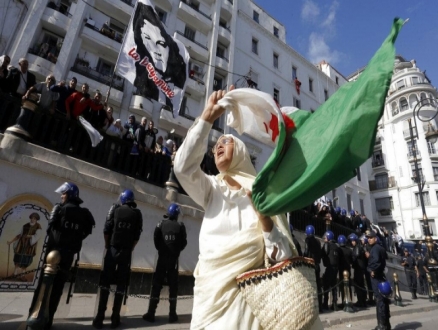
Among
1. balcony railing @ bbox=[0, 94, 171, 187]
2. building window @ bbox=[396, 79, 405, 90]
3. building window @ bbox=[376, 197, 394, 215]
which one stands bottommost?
balcony railing @ bbox=[0, 94, 171, 187]

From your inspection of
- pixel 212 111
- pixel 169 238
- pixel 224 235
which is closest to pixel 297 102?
pixel 169 238

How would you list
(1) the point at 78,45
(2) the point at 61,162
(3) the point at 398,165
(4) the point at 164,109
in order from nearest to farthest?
(2) the point at 61,162, (1) the point at 78,45, (4) the point at 164,109, (3) the point at 398,165

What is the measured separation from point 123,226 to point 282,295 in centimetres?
422

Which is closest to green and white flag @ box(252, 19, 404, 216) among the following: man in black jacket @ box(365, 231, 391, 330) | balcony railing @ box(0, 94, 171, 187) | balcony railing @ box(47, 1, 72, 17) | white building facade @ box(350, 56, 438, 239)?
man in black jacket @ box(365, 231, 391, 330)

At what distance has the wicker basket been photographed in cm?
140

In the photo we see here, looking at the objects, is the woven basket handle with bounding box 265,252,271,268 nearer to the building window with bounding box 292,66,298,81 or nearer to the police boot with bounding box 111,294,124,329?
the police boot with bounding box 111,294,124,329

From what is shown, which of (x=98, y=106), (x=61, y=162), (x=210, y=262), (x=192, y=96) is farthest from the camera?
(x=192, y=96)

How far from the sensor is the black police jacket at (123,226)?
200 inches

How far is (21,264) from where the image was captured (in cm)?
554

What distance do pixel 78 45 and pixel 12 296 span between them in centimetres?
1440

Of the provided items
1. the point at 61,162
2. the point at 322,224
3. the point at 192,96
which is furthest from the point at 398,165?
the point at 61,162

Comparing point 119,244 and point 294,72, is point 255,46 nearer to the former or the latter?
point 294,72

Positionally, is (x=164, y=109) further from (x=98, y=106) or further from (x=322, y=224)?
(x=322, y=224)

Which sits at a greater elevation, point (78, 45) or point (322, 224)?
point (78, 45)
